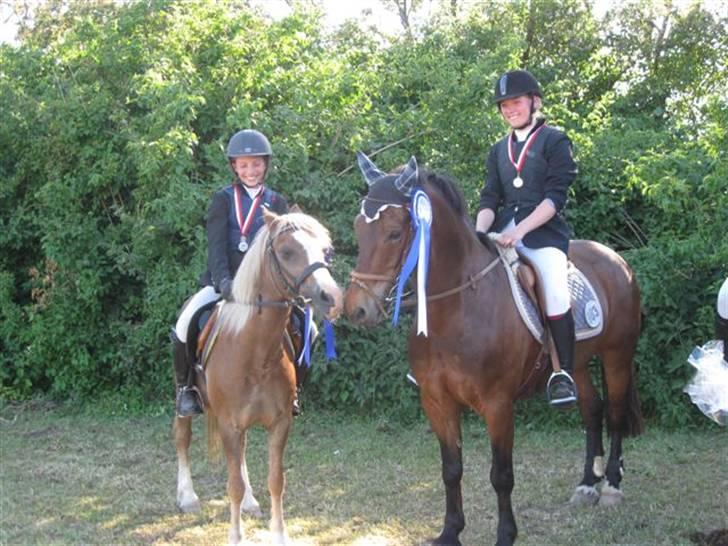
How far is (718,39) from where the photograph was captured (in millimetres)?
13188

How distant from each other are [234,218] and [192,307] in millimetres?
724

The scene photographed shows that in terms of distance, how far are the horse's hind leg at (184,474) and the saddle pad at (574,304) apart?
2777mm

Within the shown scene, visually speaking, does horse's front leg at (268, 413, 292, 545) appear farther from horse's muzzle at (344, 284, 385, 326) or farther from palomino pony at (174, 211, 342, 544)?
horse's muzzle at (344, 284, 385, 326)

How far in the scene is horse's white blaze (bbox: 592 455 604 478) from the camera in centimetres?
607

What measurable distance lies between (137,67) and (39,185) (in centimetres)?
196

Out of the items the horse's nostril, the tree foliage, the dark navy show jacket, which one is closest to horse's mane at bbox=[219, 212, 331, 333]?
the horse's nostril

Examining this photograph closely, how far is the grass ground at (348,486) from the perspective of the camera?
17.5 ft

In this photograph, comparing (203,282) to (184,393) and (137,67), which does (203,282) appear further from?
(137,67)

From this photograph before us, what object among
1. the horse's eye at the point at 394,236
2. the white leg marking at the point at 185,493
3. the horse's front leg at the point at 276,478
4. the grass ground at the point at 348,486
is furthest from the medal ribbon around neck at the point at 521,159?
the white leg marking at the point at 185,493

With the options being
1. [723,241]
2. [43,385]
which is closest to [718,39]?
[723,241]

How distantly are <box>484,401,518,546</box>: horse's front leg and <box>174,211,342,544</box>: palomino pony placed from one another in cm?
126

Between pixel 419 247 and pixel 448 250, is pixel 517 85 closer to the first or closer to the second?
pixel 448 250

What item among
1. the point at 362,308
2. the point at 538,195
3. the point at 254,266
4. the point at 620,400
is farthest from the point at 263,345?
the point at 620,400

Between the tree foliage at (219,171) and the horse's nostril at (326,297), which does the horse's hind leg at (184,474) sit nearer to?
the horse's nostril at (326,297)
